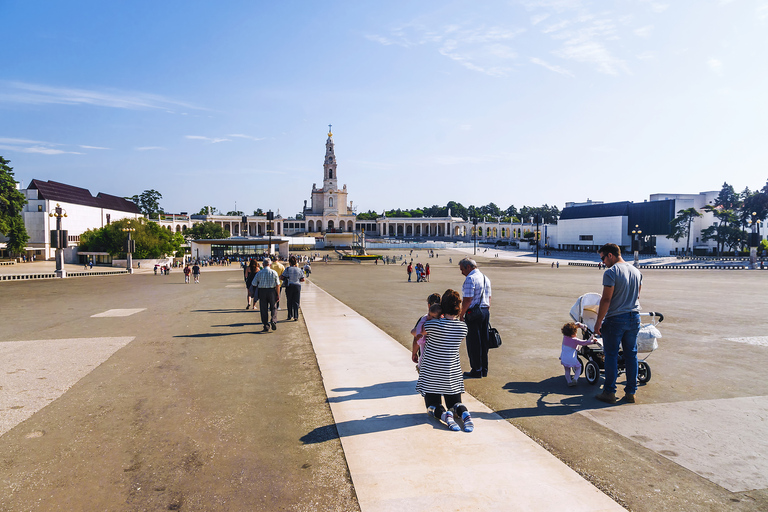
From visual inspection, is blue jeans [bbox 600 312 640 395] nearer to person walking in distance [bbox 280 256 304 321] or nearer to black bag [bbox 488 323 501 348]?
black bag [bbox 488 323 501 348]

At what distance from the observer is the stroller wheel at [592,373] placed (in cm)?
687

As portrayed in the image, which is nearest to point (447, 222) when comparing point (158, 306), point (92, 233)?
point (92, 233)

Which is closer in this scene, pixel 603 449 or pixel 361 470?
pixel 361 470

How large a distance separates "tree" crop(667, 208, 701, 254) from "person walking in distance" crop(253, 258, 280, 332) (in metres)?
88.5

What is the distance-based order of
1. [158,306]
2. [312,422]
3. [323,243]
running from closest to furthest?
[312,422], [158,306], [323,243]

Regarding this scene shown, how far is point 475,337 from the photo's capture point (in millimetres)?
7098

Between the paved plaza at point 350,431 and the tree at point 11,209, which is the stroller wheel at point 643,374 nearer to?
the paved plaza at point 350,431

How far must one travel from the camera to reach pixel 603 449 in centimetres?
477

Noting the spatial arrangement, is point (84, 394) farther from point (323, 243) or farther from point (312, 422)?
point (323, 243)

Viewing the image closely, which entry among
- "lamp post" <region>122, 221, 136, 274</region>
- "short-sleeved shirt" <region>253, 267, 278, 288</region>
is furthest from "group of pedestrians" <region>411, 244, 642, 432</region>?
"lamp post" <region>122, 221, 136, 274</region>

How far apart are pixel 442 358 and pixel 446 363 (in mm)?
78

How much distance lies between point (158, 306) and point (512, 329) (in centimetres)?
1327

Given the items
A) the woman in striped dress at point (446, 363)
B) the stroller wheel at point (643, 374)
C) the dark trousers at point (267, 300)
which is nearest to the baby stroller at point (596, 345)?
the stroller wheel at point (643, 374)

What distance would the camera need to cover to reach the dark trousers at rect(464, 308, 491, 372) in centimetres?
698
